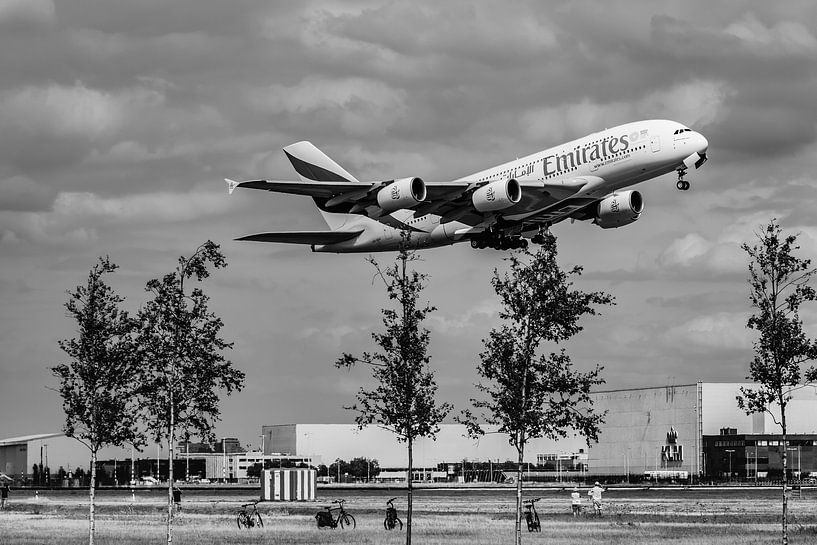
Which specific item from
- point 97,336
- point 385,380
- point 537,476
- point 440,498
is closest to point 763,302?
point 385,380

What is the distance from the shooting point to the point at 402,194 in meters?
62.2

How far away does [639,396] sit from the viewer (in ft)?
597

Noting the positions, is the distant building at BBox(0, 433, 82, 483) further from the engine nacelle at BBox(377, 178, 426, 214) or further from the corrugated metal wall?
the engine nacelle at BBox(377, 178, 426, 214)

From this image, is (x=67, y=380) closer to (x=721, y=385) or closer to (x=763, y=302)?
(x=763, y=302)

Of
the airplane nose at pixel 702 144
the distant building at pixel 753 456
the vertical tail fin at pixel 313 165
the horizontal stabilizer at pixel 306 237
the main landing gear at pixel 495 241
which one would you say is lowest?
the distant building at pixel 753 456

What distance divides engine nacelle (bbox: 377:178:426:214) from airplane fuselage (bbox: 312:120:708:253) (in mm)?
2754

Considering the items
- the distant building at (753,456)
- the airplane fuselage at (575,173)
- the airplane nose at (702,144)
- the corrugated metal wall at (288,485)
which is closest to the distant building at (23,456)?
the corrugated metal wall at (288,485)

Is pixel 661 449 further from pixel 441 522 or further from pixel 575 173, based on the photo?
pixel 575 173

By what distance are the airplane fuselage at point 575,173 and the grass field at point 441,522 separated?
16.5 metres

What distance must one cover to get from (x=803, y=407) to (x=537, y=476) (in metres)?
40.7

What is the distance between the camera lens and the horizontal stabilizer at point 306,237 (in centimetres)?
7379

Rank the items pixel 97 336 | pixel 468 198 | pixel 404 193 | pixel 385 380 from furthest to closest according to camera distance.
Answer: pixel 468 198
pixel 404 193
pixel 97 336
pixel 385 380

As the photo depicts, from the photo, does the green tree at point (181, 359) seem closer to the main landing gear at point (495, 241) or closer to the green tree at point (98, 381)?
the green tree at point (98, 381)

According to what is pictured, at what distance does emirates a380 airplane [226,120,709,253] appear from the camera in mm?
62844
